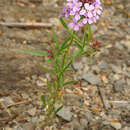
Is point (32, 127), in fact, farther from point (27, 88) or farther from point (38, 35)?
point (38, 35)

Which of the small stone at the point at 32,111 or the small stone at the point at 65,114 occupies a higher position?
the small stone at the point at 32,111

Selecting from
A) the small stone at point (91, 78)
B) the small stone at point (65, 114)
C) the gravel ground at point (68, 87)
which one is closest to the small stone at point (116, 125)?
the gravel ground at point (68, 87)

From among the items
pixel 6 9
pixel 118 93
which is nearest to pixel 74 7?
pixel 118 93

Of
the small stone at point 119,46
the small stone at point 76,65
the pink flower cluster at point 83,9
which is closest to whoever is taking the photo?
the pink flower cluster at point 83,9

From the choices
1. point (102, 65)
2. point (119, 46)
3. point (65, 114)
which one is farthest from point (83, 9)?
point (119, 46)

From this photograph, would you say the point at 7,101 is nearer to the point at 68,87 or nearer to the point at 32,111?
the point at 32,111

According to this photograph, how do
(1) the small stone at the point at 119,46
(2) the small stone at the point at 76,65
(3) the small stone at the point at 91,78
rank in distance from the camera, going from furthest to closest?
(1) the small stone at the point at 119,46, (2) the small stone at the point at 76,65, (3) the small stone at the point at 91,78

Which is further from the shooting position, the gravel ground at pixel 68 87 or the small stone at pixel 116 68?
the small stone at pixel 116 68

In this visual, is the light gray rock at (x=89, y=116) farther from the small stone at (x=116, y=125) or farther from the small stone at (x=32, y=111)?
the small stone at (x=32, y=111)

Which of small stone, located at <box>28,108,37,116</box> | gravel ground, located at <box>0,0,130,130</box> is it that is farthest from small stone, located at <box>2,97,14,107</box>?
small stone, located at <box>28,108,37,116</box>
